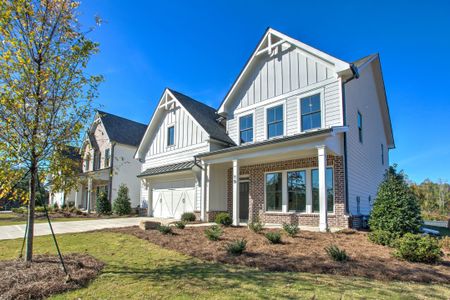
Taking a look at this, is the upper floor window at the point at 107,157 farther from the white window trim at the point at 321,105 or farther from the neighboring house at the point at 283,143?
the white window trim at the point at 321,105

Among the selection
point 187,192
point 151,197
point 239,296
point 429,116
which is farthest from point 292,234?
point 429,116

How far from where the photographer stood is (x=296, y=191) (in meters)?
13.0

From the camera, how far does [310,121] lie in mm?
12656

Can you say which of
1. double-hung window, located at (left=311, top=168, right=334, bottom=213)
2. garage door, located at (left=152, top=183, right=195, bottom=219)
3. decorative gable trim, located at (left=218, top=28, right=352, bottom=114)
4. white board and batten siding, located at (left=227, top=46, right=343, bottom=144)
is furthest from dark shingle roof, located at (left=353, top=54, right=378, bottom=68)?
garage door, located at (left=152, top=183, right=195, bottom=219)

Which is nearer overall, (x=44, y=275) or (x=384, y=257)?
(x=44, y=275)

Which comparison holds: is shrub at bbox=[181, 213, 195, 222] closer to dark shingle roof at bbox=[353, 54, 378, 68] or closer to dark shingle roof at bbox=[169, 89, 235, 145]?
dark shingle roof at bbox=[169, 89, 235, 145]

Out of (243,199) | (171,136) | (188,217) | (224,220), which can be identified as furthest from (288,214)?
(171,136)

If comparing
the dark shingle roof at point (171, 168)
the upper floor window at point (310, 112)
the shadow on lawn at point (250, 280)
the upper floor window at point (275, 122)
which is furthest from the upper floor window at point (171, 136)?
the shadow on lawn at point (250, 280)

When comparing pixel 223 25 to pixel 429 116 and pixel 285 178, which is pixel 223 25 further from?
pixel 429 116

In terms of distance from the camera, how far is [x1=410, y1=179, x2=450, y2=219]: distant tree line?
29.0 metres

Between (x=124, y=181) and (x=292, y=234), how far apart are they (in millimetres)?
18363

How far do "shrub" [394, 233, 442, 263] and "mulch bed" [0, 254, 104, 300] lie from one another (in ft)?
22.2

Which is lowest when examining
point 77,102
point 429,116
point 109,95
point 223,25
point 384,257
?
point 384,257

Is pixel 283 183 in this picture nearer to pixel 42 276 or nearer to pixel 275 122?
pixel 275 122
